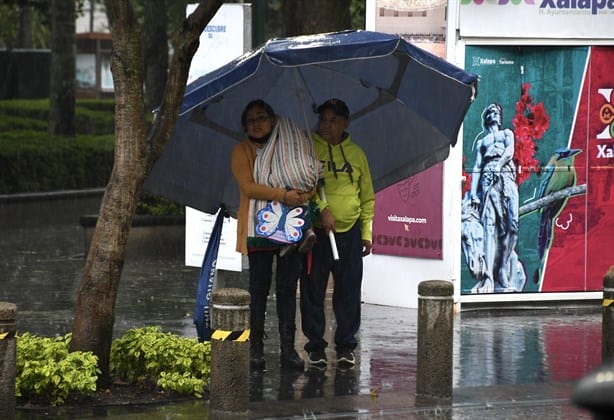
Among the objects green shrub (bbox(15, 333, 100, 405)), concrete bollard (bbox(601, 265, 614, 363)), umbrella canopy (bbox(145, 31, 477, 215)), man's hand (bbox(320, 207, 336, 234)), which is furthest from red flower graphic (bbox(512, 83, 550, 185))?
green shrub (bbox(15, 333, 100, 405))

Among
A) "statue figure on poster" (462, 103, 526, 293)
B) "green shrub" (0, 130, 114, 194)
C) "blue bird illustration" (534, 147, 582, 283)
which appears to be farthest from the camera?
"green shrub" (0, 130, 114, 194)

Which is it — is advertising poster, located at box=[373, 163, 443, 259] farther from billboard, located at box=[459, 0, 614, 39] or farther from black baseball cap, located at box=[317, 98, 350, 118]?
black baseball cap, located at box=[317, 98, 350, 118]

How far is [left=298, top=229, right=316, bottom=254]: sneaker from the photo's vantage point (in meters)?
8.44

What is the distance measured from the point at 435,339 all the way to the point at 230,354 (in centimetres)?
130

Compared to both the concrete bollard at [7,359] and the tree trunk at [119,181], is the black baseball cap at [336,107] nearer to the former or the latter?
the tree trunk at [119,181]

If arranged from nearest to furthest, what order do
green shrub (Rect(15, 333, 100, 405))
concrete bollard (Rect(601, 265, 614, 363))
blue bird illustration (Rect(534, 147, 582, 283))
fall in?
green shrub (Rect(15, 333, 100, 405))
concrete bollard (Rect(601, 265, 614, 363))
blue bird illustration (Rect(534, 147, 582, 283))

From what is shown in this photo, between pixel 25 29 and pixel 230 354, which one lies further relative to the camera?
pixel 25 29

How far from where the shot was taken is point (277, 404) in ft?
25.3

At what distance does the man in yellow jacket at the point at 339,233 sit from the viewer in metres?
8.83

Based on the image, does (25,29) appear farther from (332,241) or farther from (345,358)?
(332,241)

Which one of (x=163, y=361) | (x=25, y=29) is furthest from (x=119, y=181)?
(x=25, y=29)

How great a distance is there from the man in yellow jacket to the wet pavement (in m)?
0.28

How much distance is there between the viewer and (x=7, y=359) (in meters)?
6.72

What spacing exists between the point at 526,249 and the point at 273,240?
4026mm
